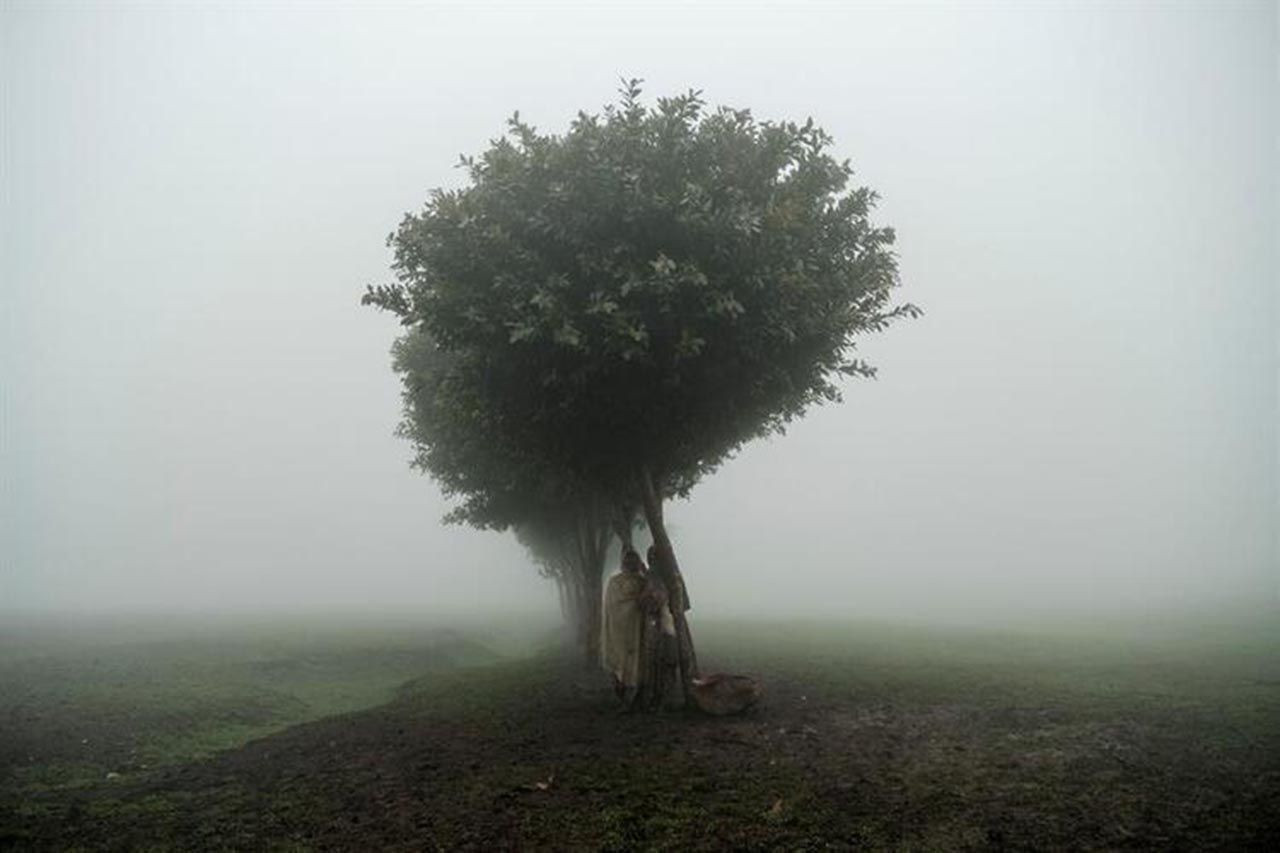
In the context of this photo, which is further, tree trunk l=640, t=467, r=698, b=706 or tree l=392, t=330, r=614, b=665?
tree l=392, t=330, r=614, b=665

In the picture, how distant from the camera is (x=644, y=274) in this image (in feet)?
50.0

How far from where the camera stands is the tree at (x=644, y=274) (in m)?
15.1

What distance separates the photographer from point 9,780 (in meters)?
13.1

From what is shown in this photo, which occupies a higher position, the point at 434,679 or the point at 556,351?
the point at 556,351

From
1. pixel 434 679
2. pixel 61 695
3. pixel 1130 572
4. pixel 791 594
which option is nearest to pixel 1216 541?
pixel 1130 572

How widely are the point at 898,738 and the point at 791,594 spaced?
101 meters

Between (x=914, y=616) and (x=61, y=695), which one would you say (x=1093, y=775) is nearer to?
(x=61, y=695)

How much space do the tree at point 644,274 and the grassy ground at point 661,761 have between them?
15.4 feet

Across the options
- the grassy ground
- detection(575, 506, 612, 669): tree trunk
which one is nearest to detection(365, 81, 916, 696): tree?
the grassy ground

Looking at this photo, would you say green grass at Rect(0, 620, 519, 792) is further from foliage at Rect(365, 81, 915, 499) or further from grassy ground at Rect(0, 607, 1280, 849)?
foliage at Rect(365, 81, 915, 499)

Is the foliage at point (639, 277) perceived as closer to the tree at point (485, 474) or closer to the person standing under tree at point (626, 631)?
the tree at point (485, 474)

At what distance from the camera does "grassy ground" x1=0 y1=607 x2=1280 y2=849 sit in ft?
31.3

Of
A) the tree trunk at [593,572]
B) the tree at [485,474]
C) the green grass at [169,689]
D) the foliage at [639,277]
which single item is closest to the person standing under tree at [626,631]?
the foliage at [639,277]

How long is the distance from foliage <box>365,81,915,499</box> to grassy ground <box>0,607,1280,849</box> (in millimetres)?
7051
